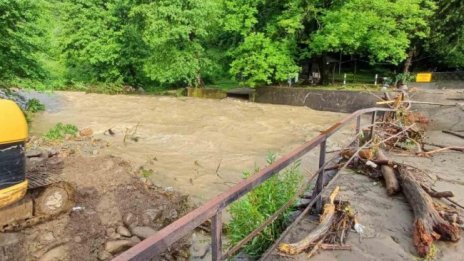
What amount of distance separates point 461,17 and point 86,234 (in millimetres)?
26133

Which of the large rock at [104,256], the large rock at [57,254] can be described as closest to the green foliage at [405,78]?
the large rock at [104,256]

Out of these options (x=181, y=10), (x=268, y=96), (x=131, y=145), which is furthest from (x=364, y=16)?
(x=131, y=145)

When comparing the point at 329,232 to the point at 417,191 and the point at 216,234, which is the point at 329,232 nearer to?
the point at 417,191

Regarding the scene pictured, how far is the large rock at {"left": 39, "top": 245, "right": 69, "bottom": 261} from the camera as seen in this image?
5.58 m

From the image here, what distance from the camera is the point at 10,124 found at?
450 cm

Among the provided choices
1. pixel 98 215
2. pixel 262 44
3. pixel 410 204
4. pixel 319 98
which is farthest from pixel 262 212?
pixel 262 44

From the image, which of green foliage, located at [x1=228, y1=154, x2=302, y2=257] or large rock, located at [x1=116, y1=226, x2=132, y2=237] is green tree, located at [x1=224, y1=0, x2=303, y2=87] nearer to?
large rock, located at [x1=116, y1=226, x2=132, y2=237]

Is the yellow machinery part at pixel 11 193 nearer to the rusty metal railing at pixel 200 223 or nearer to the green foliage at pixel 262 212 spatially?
the green foliage at pixel 262 212

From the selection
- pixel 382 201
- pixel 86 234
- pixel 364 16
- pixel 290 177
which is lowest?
pixel 86 234

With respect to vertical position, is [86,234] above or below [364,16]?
below

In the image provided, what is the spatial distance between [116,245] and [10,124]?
2.68 metres

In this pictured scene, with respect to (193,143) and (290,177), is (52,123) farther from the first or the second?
(290,177)

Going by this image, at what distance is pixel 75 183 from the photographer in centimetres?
755

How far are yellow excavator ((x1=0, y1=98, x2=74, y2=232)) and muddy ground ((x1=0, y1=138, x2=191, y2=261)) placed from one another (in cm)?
21
